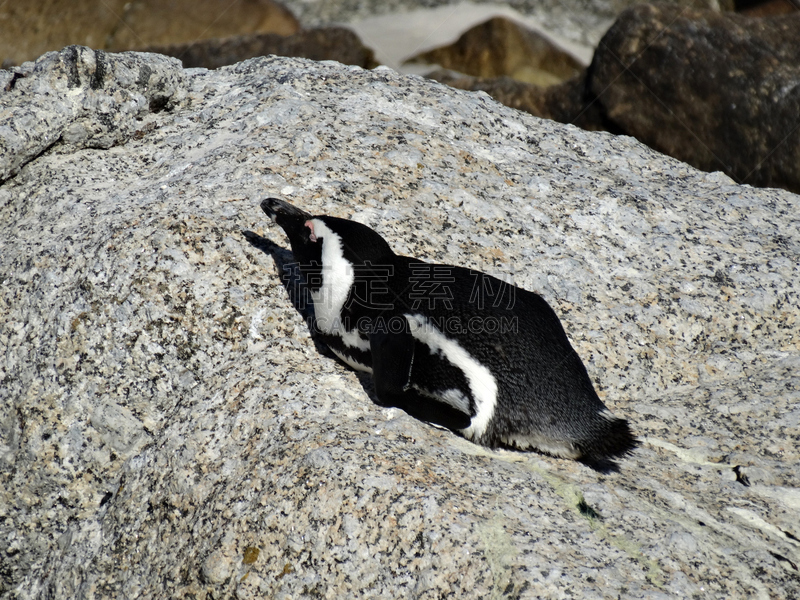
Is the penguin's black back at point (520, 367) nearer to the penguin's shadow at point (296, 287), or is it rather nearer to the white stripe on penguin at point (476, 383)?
the white stripe on penguin at point (476, 383)

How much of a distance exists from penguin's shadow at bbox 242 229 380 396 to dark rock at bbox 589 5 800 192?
3.35 m

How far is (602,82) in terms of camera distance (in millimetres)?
5414

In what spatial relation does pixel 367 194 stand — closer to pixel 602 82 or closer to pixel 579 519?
pixel 579 519

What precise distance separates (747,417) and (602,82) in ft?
11.1

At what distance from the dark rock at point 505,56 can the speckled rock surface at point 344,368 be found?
6796 mm

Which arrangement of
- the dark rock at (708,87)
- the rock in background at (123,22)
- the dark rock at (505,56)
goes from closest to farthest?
the dark rock at (708,87) → the rock in background at (123,22) → the dark rock at (505,56)

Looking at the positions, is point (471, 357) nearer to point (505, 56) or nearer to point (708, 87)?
point (708, 87)

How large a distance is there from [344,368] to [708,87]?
12.9ft

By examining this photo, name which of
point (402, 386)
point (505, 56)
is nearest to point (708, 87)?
point (402, 386)

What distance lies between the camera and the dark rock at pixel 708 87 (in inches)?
198

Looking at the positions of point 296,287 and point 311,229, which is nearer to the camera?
point 311,229

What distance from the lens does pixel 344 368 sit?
2584mm

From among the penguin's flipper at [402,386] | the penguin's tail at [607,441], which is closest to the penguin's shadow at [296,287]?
the penguin's flipper at [402,386]

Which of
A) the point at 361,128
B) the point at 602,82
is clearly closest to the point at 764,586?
the point at 361,128
